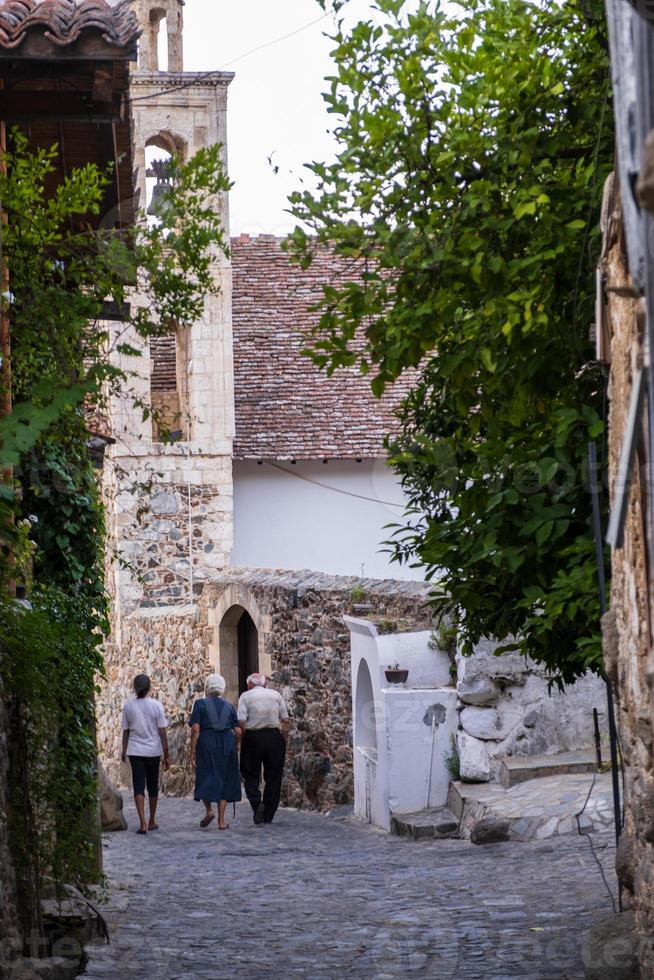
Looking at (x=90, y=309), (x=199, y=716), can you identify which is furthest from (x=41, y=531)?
(x=199, y=716)

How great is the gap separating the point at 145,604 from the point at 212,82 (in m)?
7.56

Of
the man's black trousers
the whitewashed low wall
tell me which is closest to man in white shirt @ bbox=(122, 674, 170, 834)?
the man's black trousers

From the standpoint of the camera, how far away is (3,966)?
597 cm

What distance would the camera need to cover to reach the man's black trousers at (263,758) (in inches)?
576

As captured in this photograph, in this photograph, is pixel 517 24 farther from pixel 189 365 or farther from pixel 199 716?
pixel 189 365

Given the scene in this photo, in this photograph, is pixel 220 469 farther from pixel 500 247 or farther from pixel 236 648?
pixel 500 247

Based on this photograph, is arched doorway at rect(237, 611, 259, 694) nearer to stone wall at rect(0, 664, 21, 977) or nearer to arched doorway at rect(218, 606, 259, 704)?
arched doorway at rect(218, 606, 259, 704)

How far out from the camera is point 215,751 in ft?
46.3

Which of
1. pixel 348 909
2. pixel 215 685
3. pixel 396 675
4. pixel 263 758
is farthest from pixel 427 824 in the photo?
pixel 348 909

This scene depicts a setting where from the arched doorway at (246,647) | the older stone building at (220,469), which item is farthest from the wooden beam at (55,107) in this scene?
the arched doorway at (246,647)

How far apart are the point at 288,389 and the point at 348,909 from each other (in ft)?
47.0

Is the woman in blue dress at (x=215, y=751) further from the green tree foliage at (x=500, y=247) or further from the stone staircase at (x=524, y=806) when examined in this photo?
the green tree foliage at (x=500, y=247)

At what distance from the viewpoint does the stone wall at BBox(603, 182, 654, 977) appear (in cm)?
540

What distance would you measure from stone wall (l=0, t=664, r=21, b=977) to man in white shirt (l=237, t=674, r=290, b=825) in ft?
26.4
